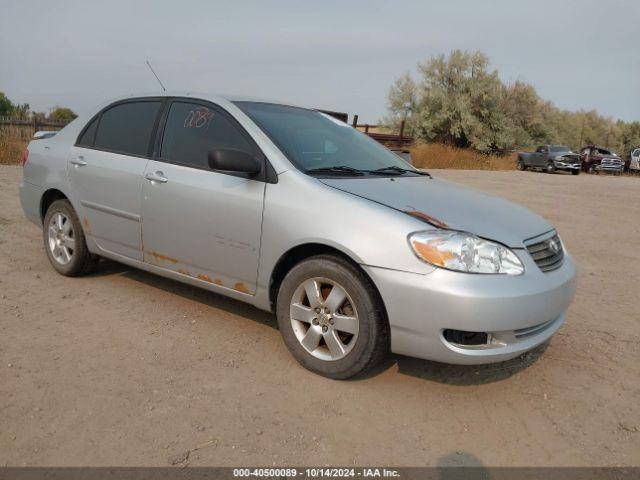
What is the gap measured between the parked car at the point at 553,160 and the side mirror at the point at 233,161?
1135 inches

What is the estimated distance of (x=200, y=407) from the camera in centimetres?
266

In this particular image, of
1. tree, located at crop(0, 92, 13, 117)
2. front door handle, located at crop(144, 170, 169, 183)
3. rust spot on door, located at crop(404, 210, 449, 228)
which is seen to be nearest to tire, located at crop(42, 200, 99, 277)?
front door handle, located at crop(144, 170, 169, 183)

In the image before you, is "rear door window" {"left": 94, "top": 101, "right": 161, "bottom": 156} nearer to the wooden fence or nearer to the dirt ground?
the dirt ground

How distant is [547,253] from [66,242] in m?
3.78

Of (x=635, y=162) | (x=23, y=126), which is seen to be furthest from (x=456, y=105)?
(x=23, y=126)

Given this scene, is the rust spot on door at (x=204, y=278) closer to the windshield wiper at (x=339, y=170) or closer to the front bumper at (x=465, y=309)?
the windshield wiper at (x=339, y=170)

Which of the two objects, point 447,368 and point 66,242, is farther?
point 66,242

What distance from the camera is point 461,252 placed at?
8.77 ft

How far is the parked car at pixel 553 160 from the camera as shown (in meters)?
28.5

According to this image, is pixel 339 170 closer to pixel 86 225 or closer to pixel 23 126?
pixel 86 225

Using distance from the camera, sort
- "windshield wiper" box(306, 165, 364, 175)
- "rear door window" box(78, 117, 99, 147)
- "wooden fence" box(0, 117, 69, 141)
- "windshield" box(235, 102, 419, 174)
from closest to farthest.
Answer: "windshield wiper" box(306, 165, 364, 175), "windshield" box(235, 102, 419, 174), "rear door window" box(78, 117, 99, 147), "wooden fence" box(0, 117, 69, 141)

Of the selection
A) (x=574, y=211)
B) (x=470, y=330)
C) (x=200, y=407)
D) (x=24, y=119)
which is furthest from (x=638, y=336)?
(x=24, y=119)

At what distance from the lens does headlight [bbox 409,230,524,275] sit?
2.65m

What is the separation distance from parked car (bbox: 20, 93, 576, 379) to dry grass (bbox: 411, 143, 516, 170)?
20.4 meters
